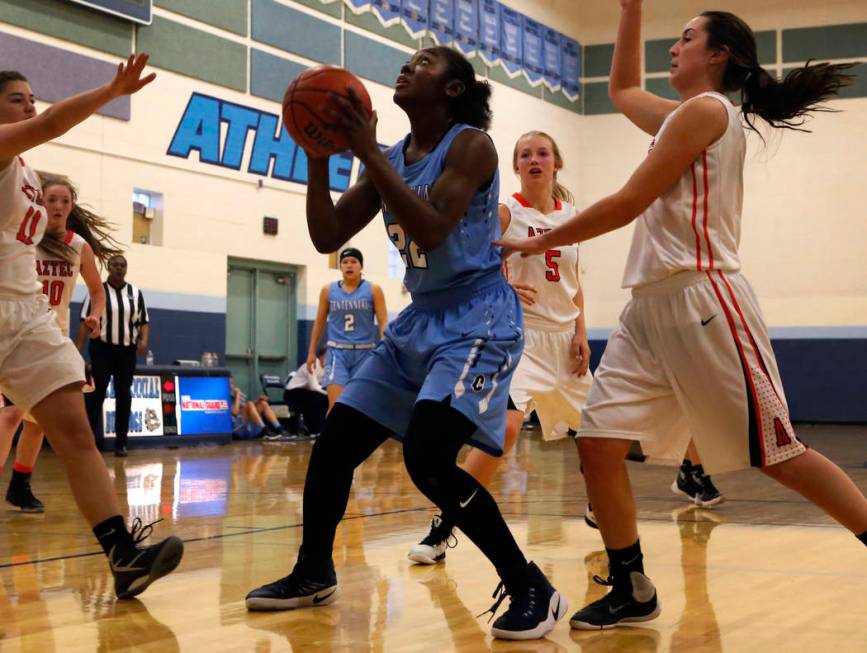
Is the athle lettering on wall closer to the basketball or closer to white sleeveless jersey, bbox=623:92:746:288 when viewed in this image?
the basketball

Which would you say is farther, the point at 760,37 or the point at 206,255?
the point at 760,37

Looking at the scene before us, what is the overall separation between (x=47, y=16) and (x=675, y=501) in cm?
886

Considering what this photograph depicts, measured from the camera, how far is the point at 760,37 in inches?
807

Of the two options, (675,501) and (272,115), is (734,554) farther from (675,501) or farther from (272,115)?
(272,115)

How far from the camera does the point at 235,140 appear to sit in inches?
575

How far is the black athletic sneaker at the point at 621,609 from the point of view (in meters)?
3.36

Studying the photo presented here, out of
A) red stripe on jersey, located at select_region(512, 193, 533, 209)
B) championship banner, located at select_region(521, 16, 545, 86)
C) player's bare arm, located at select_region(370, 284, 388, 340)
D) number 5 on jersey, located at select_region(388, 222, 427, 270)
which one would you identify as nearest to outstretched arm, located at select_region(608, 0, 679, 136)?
number 5 on jersey, located at select_region(388, 222, 427, 270)

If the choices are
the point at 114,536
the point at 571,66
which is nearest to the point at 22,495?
the point at 114,536

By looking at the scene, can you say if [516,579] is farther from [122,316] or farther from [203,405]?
[203,405]

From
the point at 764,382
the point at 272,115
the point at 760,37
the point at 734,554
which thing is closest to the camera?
the point at 764,382

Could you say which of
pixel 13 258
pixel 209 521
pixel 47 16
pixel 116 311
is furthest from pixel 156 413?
pixel 13 258

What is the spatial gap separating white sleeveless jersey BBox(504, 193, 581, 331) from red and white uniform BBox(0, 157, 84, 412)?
2461mm

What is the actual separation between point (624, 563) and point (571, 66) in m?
18.9

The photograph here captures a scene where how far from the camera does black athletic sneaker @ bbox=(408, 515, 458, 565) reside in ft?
14.7
